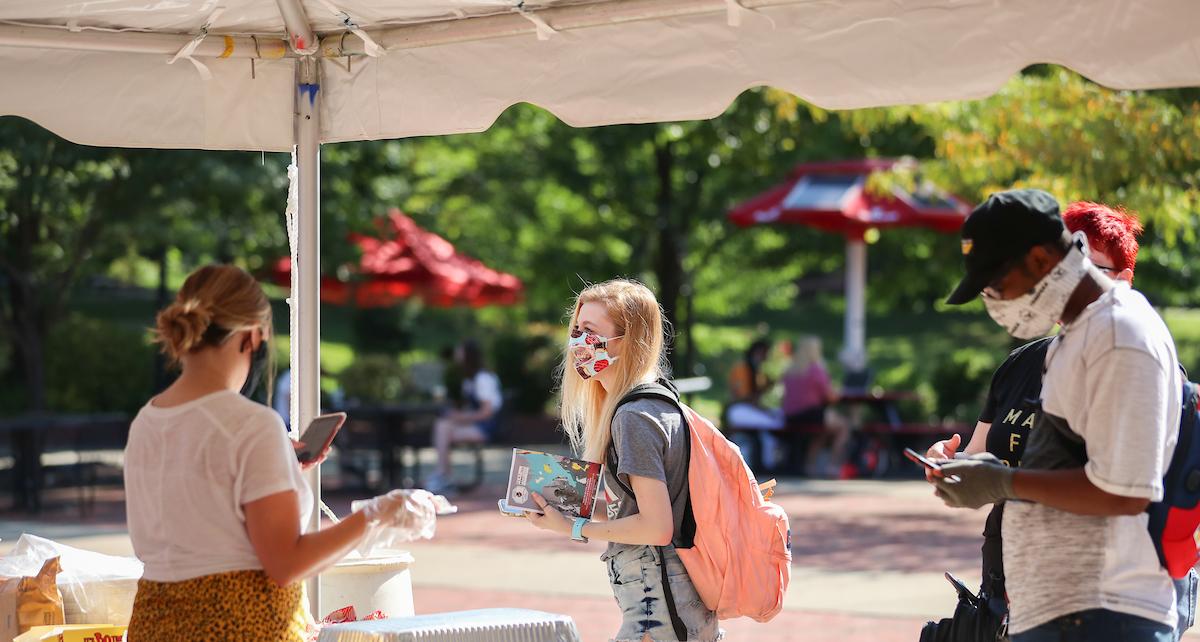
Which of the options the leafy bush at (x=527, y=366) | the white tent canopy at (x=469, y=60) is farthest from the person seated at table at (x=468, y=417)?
the white tent canopy at (x=469, y=60)

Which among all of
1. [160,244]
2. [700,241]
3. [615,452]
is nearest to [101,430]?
[160,244]

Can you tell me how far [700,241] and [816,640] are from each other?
1530cm

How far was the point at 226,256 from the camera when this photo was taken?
1598 cm

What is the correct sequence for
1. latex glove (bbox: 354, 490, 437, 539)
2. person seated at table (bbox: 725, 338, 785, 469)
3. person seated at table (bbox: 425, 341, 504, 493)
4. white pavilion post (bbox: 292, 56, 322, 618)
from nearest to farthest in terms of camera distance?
latex glove (bbox: 354, 490, 437, 539) → white pavilion post (bbox: 292, 56, 322, 618) → person seated at table (bbox: 425, 341, 504, 493) → person seated at table (bbox: 725, 338, 785, 469)

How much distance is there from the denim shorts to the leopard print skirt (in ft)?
3.67

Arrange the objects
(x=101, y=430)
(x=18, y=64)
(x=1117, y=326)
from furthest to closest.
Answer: (x=101, y=430) < (x=18, y=64) < (x=1117, y=326)

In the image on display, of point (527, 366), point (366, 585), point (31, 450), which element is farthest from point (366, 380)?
point (366, 585)

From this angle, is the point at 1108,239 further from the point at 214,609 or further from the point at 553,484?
the point at 214,609

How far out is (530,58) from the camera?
4992 mm

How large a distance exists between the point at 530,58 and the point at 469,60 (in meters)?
0.26

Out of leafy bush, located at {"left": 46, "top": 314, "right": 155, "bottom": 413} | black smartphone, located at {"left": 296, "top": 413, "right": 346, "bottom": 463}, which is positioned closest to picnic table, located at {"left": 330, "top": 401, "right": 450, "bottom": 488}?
leafy bush, located at {"left": 46, "top": 314, "right": 155, "bottom": 413}

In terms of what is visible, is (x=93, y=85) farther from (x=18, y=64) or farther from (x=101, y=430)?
(x=101, y=430)

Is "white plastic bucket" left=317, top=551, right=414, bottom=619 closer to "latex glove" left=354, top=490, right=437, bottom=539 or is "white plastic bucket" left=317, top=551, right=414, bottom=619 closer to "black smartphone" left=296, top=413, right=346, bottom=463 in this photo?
"black smartphone" left=296, top=413, right=346, bottom=463

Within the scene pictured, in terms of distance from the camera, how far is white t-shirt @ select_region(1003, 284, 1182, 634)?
9.26 ft
